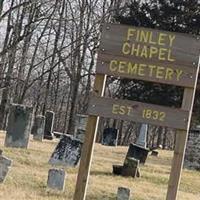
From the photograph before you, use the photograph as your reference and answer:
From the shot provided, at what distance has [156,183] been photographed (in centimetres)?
1517

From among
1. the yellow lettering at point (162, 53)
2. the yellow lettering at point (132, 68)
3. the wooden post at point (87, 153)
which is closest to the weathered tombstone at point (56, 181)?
the wooden post at point (87, 153)

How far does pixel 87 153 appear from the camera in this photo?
29.7 feet

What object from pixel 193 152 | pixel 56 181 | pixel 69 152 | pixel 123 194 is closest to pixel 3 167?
pixel 56 181

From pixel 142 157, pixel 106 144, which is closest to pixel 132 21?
pixel 106 144

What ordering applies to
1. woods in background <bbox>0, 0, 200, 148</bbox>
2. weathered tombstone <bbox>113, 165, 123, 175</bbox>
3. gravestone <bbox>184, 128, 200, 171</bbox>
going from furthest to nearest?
woods in background <bbox>0, 0, 200, 148</bbox>, gravestone <bbox>184, 128, 200, 171</bbox>, weathered tombstone <bbox>113, 165, 123, 175</bbox>

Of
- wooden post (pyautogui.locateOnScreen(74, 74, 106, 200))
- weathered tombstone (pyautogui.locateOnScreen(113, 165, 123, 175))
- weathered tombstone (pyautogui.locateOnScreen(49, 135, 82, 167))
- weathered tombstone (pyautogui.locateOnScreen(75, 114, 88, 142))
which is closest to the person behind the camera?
wooden post (pyautogui.locateOnScreen(74, 74, 106, 200))

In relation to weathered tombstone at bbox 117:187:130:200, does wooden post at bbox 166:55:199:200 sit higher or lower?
higher

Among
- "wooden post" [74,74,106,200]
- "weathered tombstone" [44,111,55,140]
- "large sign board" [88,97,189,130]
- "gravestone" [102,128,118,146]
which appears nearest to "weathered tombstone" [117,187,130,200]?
"wooden post" [74,74,106,200]

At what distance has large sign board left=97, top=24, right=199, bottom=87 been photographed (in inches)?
341

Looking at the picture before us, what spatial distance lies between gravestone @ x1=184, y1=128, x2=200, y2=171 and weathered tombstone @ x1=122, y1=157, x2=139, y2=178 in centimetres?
679

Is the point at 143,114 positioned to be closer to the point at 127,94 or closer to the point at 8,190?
the point at 8,190

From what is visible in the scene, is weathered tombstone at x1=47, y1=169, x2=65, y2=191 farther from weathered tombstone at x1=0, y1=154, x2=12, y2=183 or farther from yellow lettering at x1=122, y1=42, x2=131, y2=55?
yellow lettering at x1=122, y1=42, x2=131, y2=55

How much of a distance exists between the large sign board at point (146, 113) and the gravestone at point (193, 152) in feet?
42.7

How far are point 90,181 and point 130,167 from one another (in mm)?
1803
